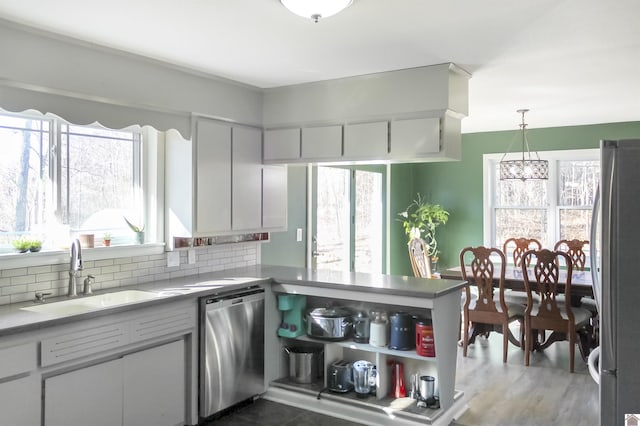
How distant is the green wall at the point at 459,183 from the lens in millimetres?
6758

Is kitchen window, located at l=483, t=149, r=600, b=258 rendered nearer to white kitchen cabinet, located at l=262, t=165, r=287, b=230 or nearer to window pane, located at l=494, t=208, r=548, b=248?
window pane, located at l=494, t=208, r=548, b=248

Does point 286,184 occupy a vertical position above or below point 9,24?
below

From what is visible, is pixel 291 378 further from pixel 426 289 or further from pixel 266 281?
pixel 426 289

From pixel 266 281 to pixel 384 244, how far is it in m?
3.59

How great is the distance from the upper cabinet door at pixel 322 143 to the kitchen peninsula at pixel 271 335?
92 centimetres

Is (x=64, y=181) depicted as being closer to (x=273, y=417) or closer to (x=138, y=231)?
(x=138, y=231)

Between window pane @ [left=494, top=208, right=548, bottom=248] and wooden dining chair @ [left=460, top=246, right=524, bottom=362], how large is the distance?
2.25 meters

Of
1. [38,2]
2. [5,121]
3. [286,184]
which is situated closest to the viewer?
[38,2]

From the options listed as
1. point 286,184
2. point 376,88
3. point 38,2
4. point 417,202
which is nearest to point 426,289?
point 376,88

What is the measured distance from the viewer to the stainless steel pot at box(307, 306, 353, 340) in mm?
3855

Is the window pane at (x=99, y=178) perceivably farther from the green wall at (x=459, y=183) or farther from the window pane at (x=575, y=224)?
the window pane at (x=575, y=224)

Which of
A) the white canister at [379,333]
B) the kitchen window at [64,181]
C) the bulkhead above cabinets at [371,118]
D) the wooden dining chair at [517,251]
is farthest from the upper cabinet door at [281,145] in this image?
the wooden dining chair at [517,251]

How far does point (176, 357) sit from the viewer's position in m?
3.36

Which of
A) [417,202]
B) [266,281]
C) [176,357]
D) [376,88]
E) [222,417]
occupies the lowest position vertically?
[222,417]
